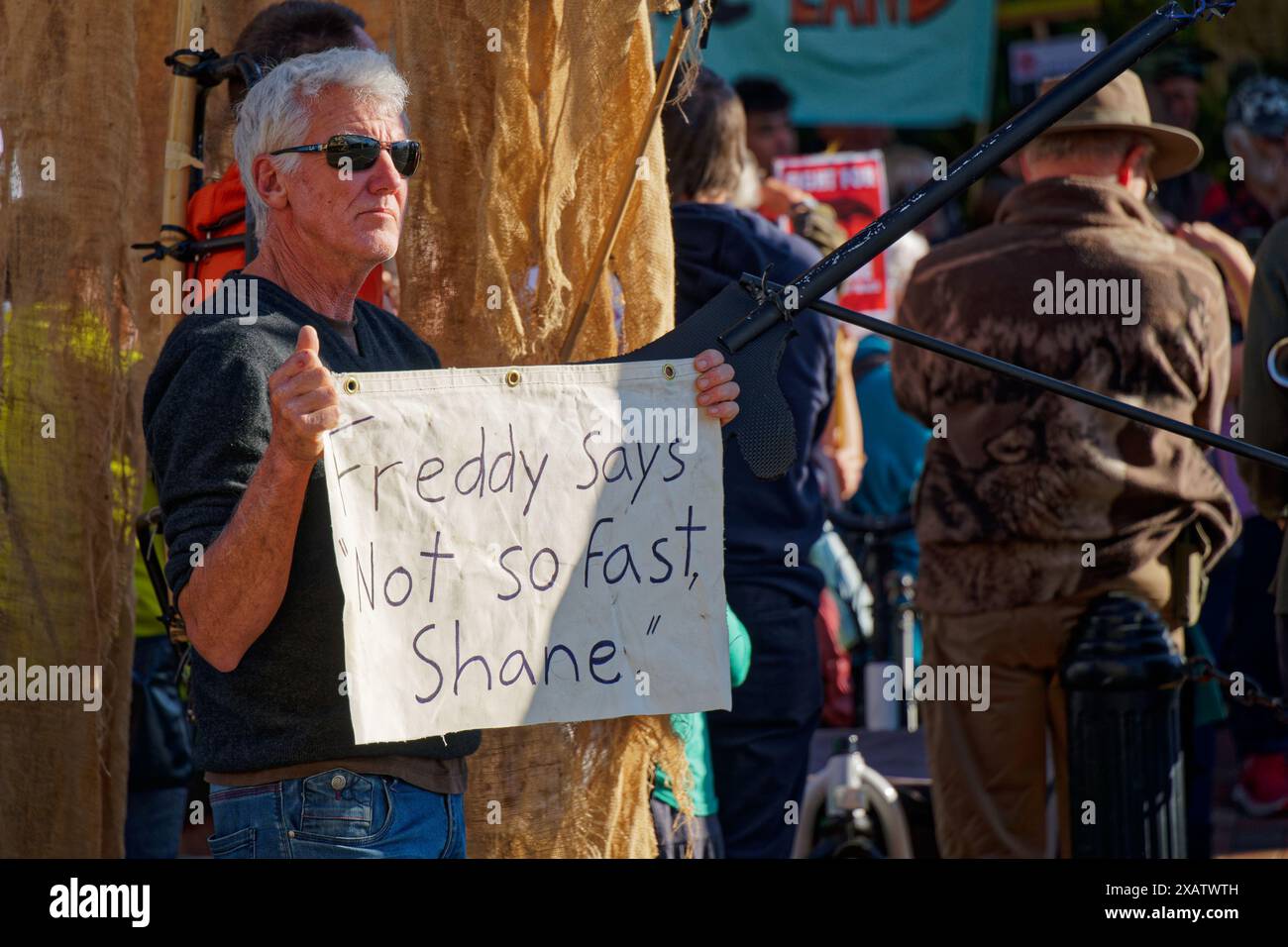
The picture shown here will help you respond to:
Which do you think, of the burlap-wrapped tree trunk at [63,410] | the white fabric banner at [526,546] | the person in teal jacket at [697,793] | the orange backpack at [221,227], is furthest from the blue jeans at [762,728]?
the white fabric banner at [526,546]

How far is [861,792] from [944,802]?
374mm

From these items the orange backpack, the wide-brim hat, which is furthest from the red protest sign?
the orange backpack

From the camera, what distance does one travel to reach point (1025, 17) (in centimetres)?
1152

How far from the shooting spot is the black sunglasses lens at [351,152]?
2.39 m

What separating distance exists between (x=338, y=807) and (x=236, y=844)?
6.2 inches

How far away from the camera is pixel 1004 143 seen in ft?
7.31

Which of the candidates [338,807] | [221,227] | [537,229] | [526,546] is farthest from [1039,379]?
[221,227]

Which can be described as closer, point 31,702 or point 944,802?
point 31,702

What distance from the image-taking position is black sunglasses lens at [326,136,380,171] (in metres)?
2.39

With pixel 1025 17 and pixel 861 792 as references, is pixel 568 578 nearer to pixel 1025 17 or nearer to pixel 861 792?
pixel 861 792

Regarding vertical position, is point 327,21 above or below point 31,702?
above

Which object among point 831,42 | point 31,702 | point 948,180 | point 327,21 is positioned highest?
point 831,42

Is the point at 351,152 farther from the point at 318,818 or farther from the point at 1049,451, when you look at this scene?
the point at 1049,451
